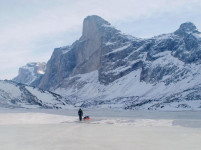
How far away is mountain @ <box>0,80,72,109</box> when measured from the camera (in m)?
90.9

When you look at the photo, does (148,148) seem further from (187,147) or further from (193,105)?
(193,105)

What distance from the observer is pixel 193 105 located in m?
90.7

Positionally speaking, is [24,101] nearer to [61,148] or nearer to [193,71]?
[61,148]

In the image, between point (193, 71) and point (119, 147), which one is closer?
point (119, 147)

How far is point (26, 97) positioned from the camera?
328 feet

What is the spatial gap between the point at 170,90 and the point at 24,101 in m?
111

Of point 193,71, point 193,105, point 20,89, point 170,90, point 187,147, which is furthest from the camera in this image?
point 193,71

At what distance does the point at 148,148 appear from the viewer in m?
13.6

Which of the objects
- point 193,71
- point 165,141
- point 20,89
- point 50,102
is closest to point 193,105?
point 50,102

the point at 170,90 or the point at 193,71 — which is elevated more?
the point at 193,71

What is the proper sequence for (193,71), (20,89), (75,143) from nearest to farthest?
1. (75,143)
2. (20,89)
3. (193,71)

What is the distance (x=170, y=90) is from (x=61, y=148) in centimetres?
17006

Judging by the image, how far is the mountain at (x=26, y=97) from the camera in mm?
90938

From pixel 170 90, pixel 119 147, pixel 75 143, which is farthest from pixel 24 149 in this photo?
pixel 170 90
